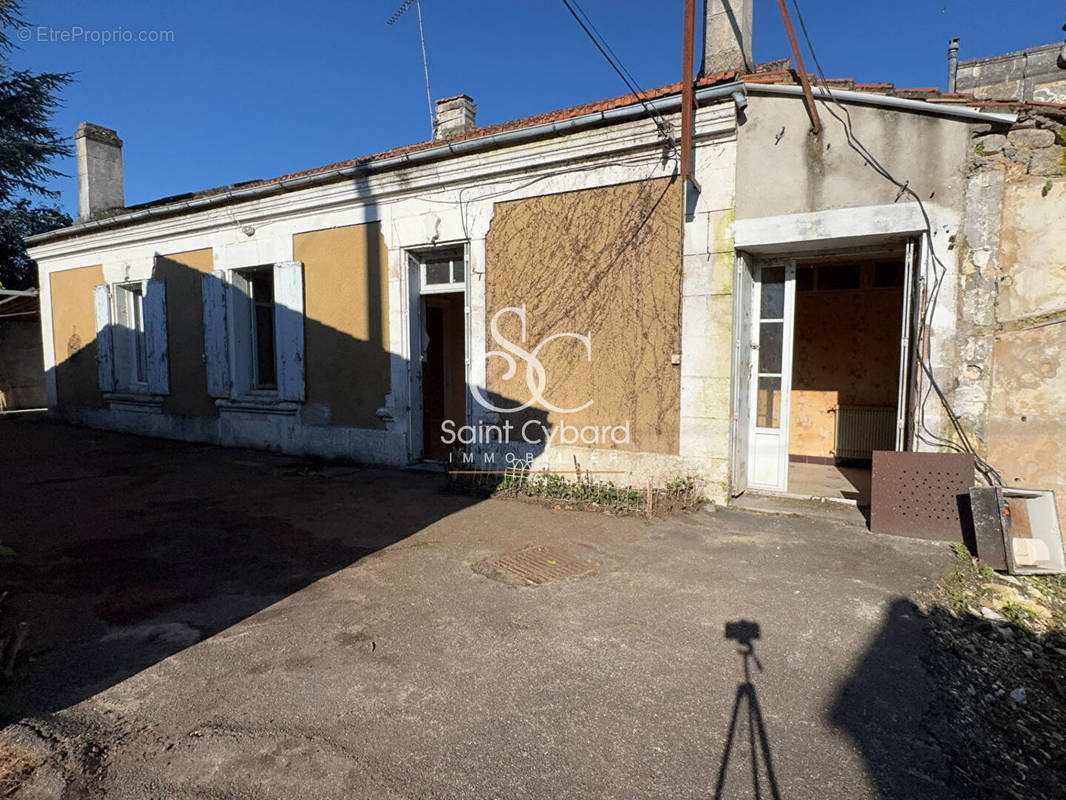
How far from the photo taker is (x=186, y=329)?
8.92m

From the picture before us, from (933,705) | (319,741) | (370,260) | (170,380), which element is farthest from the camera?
(170,380)

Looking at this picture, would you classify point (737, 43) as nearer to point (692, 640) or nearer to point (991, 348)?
point (991, 348)

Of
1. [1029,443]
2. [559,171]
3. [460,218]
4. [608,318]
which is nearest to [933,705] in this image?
[1029,443]

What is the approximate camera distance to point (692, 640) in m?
2.88

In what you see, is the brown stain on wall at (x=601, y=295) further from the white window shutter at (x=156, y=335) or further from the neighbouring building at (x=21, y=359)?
the neighbouring building at (x=21, y=359)

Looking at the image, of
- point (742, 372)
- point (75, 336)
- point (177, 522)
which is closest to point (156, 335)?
point (75, 336)

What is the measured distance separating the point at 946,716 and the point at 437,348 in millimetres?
6836

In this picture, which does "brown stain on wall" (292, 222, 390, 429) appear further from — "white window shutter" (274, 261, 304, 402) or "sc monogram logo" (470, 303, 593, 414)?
"sc monogram logo" (470, 303, 593, 414)

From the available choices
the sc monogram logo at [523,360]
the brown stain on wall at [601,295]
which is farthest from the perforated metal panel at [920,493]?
the sc monogram logo at [523,360]

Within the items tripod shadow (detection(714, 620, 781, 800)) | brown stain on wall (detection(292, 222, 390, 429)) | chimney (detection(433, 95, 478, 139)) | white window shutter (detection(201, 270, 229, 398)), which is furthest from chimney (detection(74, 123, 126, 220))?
tripod shadow (detection(714, 620, 781, 800))

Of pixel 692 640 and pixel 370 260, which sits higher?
pixel 370 260

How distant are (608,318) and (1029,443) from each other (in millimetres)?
3518

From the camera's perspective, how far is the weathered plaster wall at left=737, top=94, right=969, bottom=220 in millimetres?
4414

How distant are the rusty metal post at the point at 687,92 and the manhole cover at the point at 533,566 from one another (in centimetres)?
333
